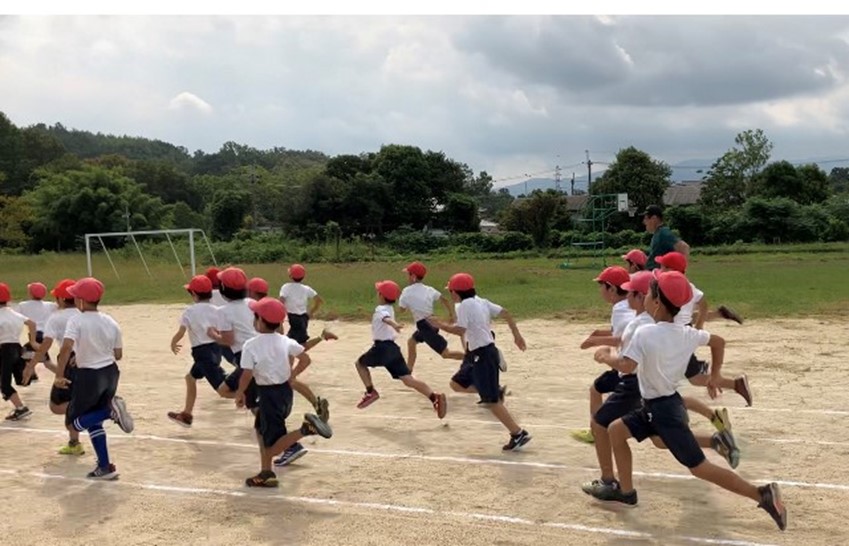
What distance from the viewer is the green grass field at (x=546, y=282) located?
18719 mm

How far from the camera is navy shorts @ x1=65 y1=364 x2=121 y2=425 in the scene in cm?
661

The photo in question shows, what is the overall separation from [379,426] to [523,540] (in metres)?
3.35

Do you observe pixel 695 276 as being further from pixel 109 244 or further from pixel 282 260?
pixel 109 244

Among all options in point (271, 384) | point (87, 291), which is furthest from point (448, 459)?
point (87, 291)

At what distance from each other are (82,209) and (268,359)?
5029 cm

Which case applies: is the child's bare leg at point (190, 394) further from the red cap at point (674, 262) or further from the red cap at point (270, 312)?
the red cap at point (674, 262)

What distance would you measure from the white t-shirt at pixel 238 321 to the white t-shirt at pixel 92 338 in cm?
136

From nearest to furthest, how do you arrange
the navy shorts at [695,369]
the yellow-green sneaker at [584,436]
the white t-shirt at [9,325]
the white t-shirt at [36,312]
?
the navy shorts at [695,369], the yellow-green sneaker at [584,436], the white t-shirt at [9,325], the white t-shirt at [36,312]

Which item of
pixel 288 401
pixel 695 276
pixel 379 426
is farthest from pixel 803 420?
pixel 695 276

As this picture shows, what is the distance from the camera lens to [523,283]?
2664cm

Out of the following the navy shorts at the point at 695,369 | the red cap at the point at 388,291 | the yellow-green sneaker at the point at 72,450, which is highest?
the red cap at the point at 388,291

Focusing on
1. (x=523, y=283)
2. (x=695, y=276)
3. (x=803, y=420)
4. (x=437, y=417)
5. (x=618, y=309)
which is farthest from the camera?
(x=695, y=276)

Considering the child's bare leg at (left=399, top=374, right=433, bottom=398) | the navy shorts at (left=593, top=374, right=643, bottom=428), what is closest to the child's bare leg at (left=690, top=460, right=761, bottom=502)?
the navy shorts at (left=593, top=374, right=643, bottom=428)

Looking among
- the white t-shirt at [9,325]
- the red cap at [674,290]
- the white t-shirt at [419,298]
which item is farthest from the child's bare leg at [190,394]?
the red cap at [674,290]
